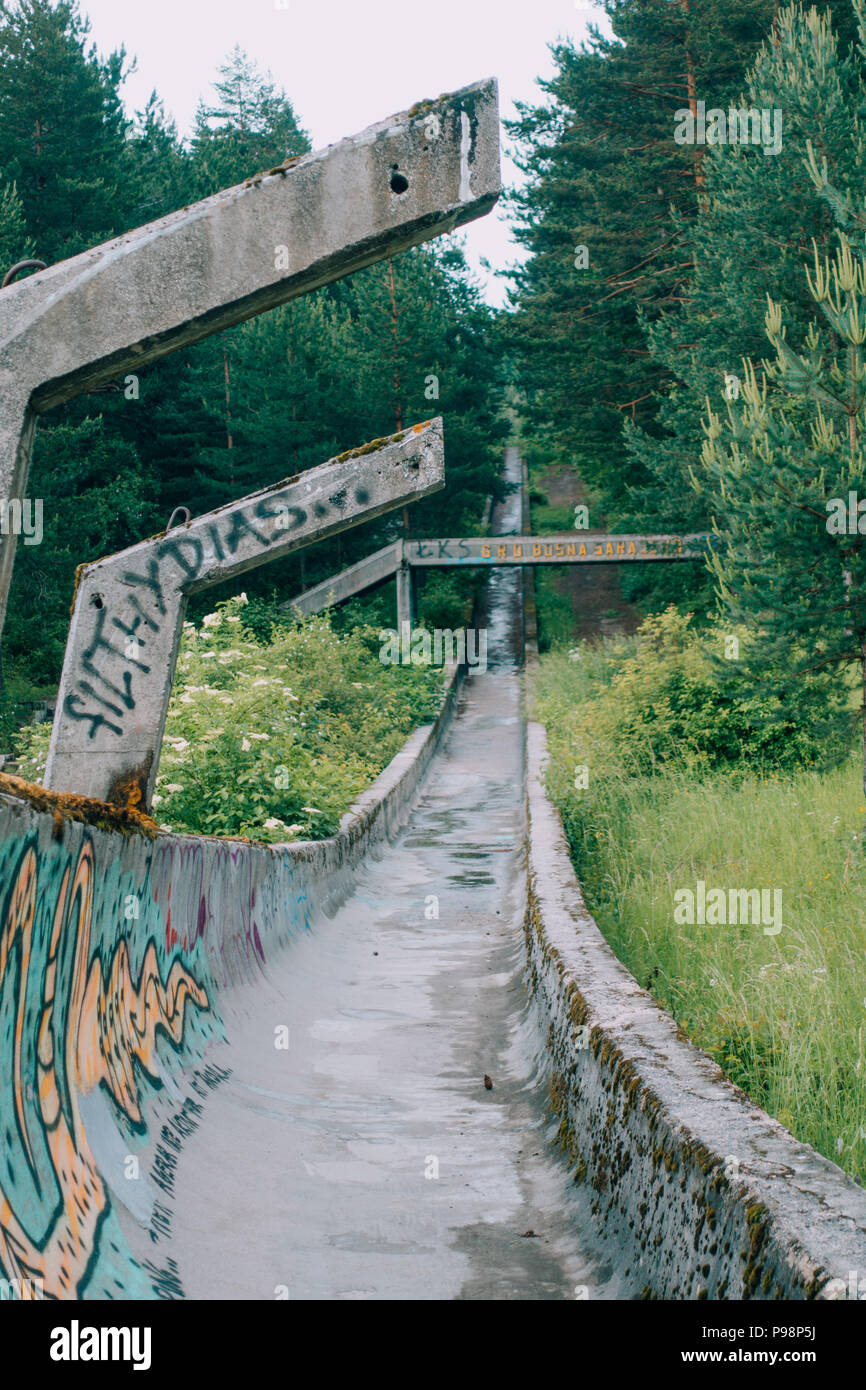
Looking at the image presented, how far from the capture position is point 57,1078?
2867mm

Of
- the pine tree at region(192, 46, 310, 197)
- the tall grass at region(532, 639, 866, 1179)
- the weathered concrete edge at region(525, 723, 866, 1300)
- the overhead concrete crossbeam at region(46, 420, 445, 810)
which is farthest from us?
the pine tree at region(192, 46, 310, 197)

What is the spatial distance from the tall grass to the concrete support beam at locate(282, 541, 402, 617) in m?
14.7

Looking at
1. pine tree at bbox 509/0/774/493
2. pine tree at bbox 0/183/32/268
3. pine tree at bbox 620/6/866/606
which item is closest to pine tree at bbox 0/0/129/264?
pine tree at bbox 0/183/32/268

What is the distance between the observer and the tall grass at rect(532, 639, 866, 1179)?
4.24 meters

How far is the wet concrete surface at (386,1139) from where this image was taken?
3334 mm

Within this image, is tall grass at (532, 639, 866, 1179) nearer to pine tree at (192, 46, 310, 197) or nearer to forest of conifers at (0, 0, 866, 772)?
forest of conifers at (0, 0, 866, 772)

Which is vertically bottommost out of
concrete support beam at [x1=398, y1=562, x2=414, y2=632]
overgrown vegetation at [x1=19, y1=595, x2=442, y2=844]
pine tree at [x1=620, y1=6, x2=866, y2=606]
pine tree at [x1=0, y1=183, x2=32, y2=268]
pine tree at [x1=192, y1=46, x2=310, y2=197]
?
overgrown vegetation at [x1=19, y1=595, x2=442, y2=844]

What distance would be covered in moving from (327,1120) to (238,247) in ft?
10.9

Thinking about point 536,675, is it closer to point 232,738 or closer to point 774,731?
point 774,731

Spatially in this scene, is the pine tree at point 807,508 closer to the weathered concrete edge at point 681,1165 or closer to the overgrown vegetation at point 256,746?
the overgrown vegetation at point 256,746
